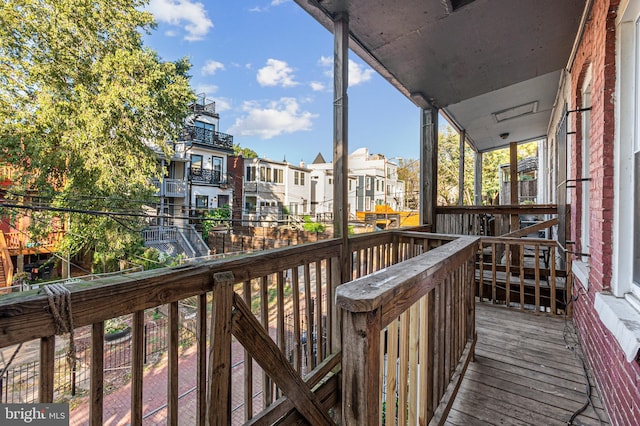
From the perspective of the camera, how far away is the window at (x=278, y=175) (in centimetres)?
2017

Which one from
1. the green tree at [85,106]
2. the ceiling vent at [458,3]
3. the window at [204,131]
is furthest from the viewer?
the window at [204,131]

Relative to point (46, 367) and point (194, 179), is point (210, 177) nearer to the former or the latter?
point (194, 179)

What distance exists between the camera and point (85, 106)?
28.4ft

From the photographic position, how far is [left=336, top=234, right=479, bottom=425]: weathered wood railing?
0.85 meters

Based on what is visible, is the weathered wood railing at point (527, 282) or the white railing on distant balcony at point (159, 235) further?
the white railing on distant balcony at point (159, 235)

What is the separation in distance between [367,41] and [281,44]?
10056mm

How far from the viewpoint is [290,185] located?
2089 centimetres

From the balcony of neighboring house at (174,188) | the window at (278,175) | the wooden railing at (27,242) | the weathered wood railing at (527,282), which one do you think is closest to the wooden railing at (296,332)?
the weathered wood railing at (527,282)

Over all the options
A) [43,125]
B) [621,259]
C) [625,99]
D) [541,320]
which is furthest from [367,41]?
[43,125]

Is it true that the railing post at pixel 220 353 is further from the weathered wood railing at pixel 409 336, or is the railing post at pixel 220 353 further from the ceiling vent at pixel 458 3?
the ceiling vent at pixel 458 3

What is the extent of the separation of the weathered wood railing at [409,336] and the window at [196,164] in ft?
54.9

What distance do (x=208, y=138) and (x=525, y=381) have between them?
58.0 feet

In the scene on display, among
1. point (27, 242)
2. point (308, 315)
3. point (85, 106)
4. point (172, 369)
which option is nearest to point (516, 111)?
point (308, 315)

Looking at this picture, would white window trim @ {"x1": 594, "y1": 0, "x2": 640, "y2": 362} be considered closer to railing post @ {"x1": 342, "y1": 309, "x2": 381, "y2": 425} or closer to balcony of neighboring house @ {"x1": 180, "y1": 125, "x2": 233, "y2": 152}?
railing post @ {"x1": 342, "y1": 309, "x2": 381, "y2": 425}
